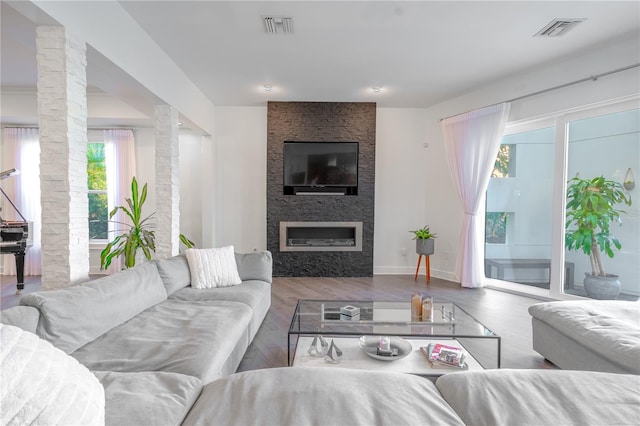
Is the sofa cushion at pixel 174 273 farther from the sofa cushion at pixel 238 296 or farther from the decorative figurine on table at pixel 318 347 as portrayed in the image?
the decorative figurine on table at pixel 318 347

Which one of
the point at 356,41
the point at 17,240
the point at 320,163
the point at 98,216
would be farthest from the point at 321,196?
the point at 17,240

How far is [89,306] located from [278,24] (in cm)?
269

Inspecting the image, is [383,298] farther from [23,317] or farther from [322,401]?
[23,317]

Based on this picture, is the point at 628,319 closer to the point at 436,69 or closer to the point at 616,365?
the point at 616,365

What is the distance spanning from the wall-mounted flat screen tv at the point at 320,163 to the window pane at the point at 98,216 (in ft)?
10.1

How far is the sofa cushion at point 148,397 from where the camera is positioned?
3.34 ft

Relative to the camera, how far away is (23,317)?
1470mm

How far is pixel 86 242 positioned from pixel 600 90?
16.6 feet

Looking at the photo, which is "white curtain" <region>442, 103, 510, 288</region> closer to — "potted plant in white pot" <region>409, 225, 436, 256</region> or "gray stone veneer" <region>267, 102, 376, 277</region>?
"potted plant in white pot" <region>409, 225, 436, 256</region>

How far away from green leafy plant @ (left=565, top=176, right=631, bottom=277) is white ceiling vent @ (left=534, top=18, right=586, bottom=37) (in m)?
1.64

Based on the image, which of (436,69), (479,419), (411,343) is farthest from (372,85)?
(479,419)

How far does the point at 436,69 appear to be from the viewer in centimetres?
400

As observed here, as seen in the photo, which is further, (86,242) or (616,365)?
(86,242)

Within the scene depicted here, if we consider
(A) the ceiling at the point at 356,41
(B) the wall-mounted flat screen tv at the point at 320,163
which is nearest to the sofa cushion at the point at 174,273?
(A) the ceiling at the point at 356,41
